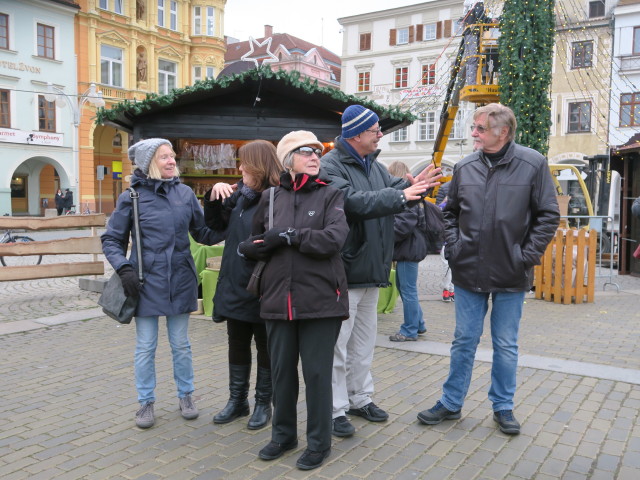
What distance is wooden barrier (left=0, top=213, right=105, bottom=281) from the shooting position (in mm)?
8281

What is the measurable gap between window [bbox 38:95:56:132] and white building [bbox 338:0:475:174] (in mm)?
19783

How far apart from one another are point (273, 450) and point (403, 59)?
42.1 metres

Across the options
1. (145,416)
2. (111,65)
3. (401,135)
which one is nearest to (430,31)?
(401,135)

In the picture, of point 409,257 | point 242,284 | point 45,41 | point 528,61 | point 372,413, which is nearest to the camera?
point 242,284

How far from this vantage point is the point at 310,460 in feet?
10.8

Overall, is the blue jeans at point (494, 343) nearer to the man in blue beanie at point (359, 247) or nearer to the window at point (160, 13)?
the man in blue beanie at point (359, 247)

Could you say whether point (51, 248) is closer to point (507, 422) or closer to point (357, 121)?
point (357, 121)

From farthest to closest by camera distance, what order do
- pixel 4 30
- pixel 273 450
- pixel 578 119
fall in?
1. pixel 578 119
2. pixel 4 30
3. pixel 273 450

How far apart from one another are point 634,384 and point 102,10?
36764 mm

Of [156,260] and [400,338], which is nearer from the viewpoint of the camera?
[156,260]

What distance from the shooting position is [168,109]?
8609 mm

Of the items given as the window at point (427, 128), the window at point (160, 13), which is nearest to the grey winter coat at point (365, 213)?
the window at point (427, 128)

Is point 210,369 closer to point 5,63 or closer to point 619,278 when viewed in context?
point 619,278

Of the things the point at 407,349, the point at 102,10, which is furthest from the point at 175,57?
the point at 407,349
